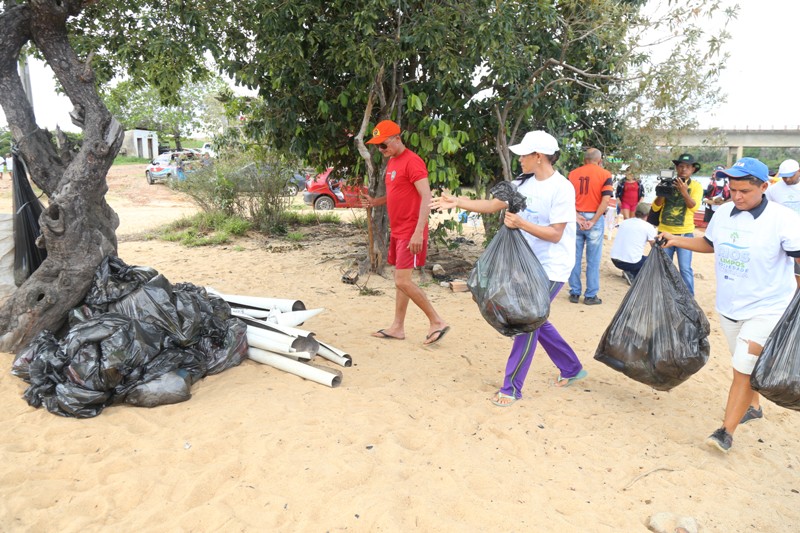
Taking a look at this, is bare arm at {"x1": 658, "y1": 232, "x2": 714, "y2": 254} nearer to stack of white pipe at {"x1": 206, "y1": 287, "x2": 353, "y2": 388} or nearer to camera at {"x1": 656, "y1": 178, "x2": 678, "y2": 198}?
stack of white pipe at {"x1": 206, "y1": 287, "x2": 353, "y2": 388}

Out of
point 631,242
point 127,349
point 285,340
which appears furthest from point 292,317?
point 631,242

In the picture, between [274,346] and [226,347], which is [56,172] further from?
[274,346]

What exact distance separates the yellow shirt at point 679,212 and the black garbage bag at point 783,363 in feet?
11.9

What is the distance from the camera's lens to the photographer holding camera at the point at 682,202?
6004mm

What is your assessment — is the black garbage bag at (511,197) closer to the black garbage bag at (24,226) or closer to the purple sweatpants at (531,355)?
the purple sweatpants at (531,355)

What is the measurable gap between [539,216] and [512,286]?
1.68ft

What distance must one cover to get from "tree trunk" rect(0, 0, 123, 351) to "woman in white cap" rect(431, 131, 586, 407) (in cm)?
248

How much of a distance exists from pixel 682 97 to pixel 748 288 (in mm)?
3804

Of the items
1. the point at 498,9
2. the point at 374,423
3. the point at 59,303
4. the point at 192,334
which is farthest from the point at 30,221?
the point at 498,9

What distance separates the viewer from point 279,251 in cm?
884

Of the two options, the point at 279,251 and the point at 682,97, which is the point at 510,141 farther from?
the point at 279,251

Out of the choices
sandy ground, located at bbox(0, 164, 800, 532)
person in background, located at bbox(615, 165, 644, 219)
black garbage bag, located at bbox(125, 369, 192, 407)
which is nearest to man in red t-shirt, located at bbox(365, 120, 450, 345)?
sandy ground, located at bbox(0, 164, 800, 532)

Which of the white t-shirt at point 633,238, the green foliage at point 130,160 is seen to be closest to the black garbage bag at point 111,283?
the white t-shirt at point 633,238

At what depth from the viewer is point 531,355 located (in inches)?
144
